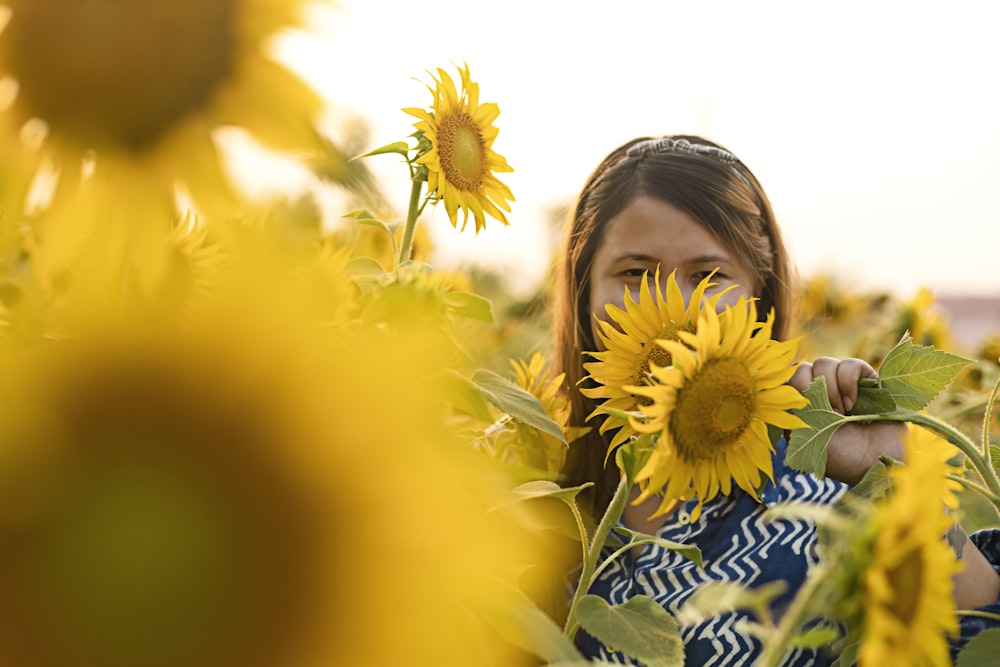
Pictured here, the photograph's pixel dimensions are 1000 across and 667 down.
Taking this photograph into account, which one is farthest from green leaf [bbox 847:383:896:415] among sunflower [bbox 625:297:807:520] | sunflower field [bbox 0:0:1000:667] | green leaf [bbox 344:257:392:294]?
green leaf [bbox 344:257:392:294]

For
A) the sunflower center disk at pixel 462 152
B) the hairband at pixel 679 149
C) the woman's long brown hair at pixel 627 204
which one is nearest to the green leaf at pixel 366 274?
the sunflower center disk at pixel 462 152

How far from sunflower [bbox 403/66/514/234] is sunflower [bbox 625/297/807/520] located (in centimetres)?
21

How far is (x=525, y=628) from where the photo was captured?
27cm

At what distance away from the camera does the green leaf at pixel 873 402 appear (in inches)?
23.5

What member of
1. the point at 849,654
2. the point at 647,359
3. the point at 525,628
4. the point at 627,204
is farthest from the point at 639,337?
the point at 627,204

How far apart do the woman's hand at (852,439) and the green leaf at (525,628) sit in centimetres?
39

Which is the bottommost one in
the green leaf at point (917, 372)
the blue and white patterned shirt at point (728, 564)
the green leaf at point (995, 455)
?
the blue and white patterned shirt at point (728, 564)

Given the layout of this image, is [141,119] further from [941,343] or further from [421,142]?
[941,343]

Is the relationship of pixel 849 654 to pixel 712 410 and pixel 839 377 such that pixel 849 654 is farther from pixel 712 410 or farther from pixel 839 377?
pixel 839 377

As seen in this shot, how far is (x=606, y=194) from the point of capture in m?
1.09

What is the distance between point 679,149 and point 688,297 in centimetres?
28

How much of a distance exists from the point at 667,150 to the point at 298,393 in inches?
A: 38.1

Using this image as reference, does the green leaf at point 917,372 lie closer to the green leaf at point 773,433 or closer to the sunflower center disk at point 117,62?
the green leaf at point 773,433

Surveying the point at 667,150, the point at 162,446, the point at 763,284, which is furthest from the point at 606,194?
the point at 162,446
